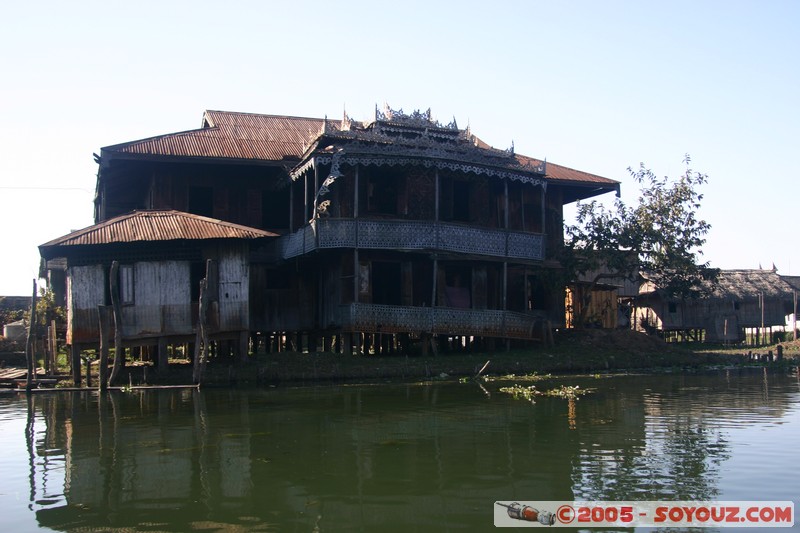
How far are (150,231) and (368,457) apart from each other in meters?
13.2

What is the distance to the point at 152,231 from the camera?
73.0 feet

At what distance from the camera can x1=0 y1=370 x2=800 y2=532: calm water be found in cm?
873

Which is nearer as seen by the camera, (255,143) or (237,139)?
(255,143)

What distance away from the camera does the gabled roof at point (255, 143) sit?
2656 cm

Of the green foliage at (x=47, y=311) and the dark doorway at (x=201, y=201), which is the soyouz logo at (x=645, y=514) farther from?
the dark doorway at (x=201, y=201)

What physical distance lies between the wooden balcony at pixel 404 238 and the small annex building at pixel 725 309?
15337 millimetres

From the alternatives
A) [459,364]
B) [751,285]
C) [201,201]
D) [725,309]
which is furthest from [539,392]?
[751,285]

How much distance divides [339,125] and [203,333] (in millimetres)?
10232

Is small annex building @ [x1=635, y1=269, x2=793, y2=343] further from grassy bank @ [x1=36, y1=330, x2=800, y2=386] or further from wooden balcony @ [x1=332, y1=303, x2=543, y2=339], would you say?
wooden balcony @ [x1=332, y1=303, x2=543, y2=339]

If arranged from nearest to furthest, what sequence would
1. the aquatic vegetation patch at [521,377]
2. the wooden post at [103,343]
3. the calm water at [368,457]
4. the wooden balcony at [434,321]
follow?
the calm water at [368,457]
the wooden post at [103,343]
the aquatic vegetation patch at [521,377]
the wooden balcony at [434,321]

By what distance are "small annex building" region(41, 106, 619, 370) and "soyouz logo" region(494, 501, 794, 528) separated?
615 inches

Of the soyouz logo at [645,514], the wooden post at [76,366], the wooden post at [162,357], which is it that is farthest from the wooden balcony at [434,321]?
the soyouz logo at [645,514]

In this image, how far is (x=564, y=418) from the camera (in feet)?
48.5

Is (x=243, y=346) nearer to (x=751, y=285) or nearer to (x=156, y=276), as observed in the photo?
(x=156, y=276)
